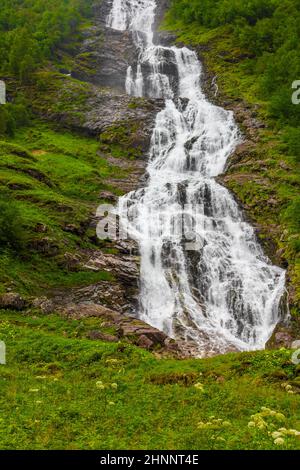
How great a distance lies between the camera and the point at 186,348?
67.6 feet

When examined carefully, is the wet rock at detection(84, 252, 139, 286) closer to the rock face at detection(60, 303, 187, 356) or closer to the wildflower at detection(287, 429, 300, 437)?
the rock face at detection(60, 303, 187, 356)

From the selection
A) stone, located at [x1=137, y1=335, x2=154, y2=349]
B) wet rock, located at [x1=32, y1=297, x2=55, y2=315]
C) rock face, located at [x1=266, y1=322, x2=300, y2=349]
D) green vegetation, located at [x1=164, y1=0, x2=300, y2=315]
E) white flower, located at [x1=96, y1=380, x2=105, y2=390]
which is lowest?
rock face, located at [x1=266, y1=322, x2=300, y2=349]

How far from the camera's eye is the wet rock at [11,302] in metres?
20.0

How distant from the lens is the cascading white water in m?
24.5

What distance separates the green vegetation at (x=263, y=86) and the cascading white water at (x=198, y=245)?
159cm

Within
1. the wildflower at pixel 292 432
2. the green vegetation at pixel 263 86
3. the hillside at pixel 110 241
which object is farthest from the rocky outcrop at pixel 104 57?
the wildflower at pixel 292 432

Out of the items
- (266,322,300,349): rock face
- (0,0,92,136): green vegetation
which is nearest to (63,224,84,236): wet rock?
(266,322,300,349): rock face

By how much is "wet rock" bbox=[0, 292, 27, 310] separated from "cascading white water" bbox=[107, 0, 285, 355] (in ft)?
23.0

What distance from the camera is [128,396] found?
1224 cm

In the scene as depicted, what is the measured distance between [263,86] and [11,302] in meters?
38.5

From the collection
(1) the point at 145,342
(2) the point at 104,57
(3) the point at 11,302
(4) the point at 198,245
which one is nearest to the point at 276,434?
(1) the point at 145,342

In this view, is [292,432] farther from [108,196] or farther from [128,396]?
[108,196]

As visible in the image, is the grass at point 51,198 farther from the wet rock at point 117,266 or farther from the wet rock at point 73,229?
the wet rock at point 117,266
